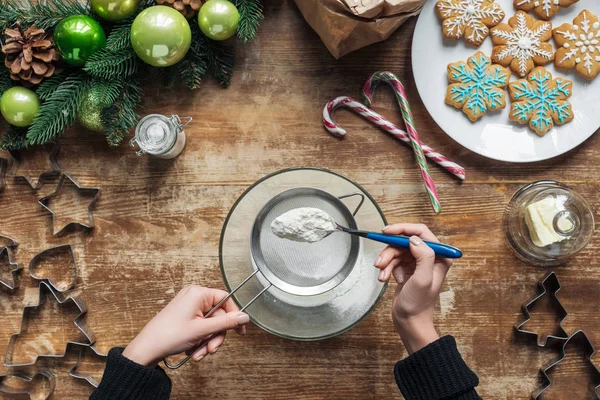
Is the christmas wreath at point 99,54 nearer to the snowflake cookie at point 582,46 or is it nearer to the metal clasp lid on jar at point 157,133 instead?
the metal clasp lid on jar at point 157,133

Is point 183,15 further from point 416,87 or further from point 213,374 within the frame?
point 213,374

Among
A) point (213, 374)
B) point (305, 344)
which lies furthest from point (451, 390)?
point (213, 374)

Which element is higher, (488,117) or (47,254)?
(488,117)

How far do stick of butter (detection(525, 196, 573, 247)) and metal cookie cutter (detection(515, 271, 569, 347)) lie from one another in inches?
4.0

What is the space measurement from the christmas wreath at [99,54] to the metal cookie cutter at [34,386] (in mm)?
581

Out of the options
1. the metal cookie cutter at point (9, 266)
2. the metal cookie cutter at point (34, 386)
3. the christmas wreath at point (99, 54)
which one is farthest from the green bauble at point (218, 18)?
the metal cookie cutter at point (34, 386)

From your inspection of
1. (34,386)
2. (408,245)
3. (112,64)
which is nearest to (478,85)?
(408,245)

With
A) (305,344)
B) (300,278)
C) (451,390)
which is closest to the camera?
(451,390)

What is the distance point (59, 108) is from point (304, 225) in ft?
2.10

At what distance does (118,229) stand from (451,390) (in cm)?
89

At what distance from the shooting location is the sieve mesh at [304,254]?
49.3 inches

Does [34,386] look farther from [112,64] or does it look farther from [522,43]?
[522,43]

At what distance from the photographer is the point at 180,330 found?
1107 mm

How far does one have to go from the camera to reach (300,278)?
4.14 feet
